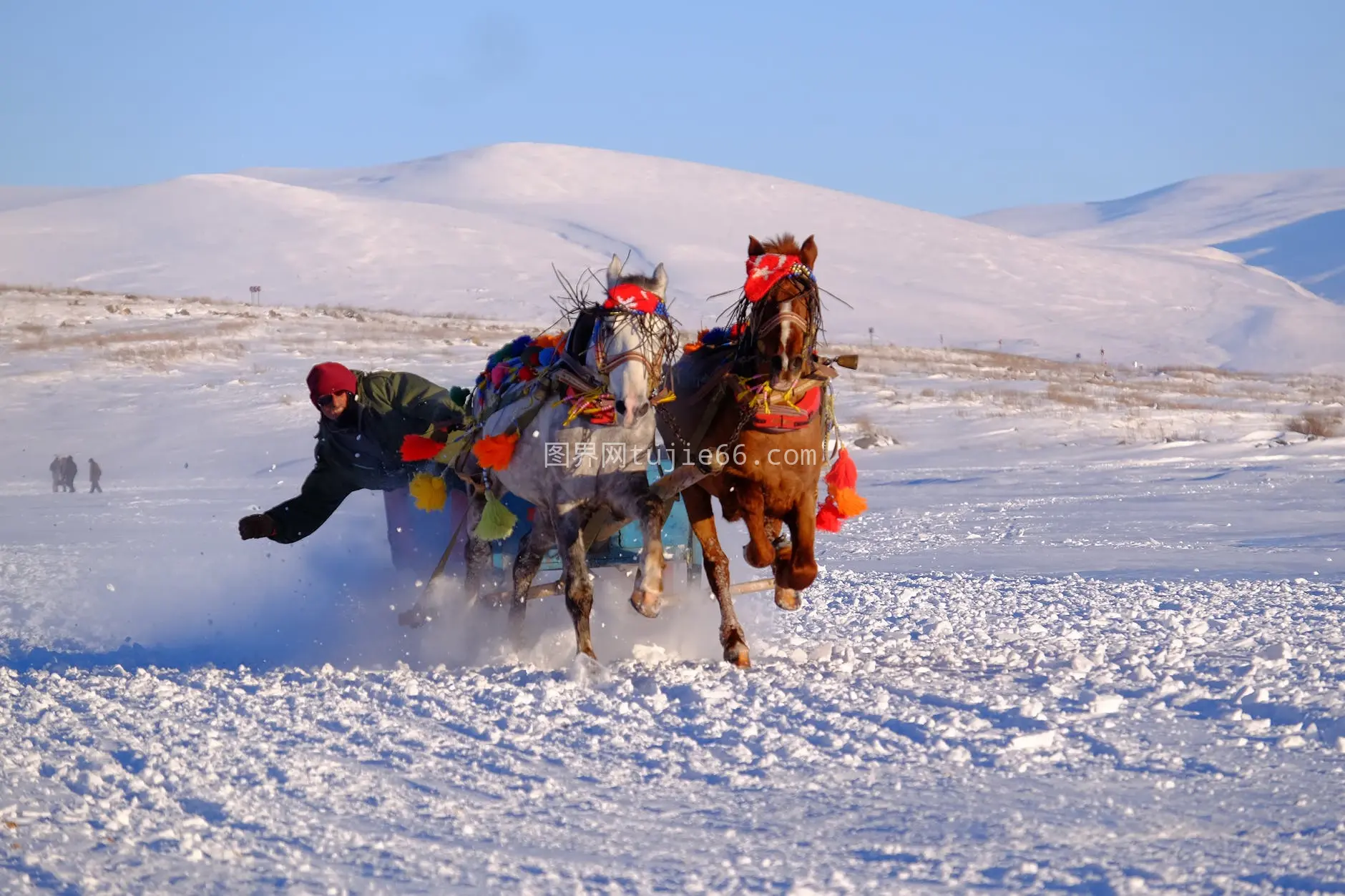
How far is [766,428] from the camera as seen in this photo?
23.2ft

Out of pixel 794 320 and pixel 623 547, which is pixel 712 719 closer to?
pixel 794 320

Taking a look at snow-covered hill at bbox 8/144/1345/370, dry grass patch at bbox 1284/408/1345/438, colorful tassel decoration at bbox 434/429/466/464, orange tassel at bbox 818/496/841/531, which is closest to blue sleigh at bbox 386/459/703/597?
colorful tassel decoration at bbox 434/429/466/464

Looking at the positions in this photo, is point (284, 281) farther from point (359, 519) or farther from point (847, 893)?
point (847, 893)

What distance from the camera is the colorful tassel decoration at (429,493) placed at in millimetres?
8164

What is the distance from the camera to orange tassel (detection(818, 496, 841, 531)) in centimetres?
795

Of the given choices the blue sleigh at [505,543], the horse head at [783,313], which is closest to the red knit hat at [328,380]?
the blue sleigh at [505,543]

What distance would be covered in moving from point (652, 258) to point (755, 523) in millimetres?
85566

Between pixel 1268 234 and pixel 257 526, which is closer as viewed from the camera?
pixel 257 526

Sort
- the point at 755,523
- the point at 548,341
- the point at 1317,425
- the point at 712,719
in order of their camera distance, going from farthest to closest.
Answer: the point at 1317,425 → the point at 548,341 → the point at 755,523 → the point at 712,719

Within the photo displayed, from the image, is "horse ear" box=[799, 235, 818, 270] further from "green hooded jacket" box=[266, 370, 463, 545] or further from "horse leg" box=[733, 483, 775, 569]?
"green hooded jacket" box=[266, 370, 463, 545]

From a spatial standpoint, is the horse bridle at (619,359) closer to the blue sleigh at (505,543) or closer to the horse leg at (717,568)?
the horse leg at (717,568)

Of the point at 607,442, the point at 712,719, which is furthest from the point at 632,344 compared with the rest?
the point at 712,719

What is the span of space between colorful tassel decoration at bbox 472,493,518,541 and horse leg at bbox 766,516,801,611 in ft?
4.33

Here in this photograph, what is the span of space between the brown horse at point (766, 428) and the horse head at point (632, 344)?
428 mm
